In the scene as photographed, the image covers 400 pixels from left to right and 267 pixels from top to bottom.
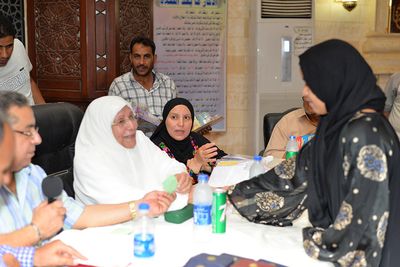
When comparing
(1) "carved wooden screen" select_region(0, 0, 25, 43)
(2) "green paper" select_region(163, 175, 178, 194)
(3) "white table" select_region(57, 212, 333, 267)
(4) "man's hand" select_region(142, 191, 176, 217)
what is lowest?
(3) "white table" select_region(57, 212, 333, 267)

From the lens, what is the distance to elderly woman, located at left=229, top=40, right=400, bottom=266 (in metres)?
1.76

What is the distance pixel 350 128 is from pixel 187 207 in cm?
82

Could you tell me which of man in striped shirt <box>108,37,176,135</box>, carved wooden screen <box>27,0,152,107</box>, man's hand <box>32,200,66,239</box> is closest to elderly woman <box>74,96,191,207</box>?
man's hand <box>32,200,66,239</box>

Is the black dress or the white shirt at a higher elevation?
the white shirt

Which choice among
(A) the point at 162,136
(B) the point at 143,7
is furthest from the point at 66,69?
(A) the point at 162,136

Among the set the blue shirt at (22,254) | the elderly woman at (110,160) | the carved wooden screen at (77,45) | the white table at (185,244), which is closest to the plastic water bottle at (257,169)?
the elderly woman at (110,160)

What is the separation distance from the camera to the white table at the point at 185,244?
6.10 feet

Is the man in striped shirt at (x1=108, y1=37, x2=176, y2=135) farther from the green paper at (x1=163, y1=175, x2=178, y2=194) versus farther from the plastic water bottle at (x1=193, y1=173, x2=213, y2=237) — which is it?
the plastic water bottle at (x1=193, y1=173, x2=213, y2=237)

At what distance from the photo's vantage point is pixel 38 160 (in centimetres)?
275

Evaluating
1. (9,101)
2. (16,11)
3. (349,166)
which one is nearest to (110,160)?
(9,101)

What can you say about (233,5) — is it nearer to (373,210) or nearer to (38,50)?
(38,50)

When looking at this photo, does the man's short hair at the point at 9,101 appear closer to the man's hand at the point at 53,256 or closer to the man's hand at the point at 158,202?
the man's hand at the point at 53,256

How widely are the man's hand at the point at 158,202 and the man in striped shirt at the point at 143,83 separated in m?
2.50

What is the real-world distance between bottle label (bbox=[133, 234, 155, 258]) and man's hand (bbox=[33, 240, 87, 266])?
0.71 ft
